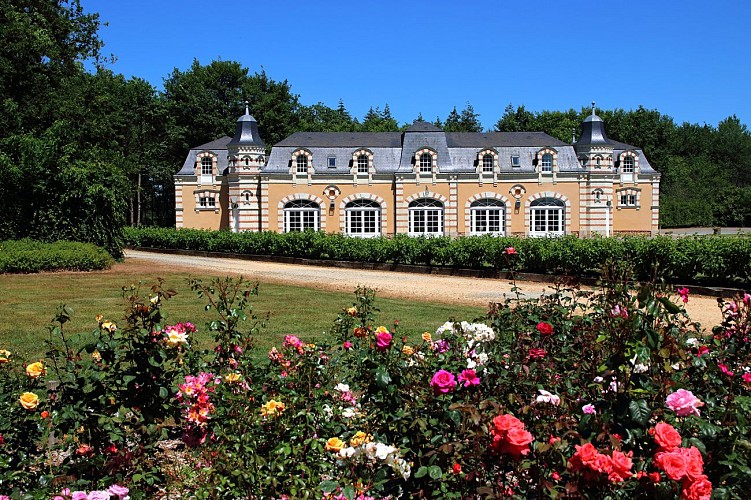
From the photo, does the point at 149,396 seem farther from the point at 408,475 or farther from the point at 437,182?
the point at 437,182

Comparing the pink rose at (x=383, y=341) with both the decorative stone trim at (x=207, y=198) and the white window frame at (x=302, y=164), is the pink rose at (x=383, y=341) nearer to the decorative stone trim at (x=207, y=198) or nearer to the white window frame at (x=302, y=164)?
the white window frame at (x=302, y=164)

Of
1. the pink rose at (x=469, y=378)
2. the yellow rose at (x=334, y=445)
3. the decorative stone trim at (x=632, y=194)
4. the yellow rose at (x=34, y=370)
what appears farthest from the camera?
the decorative stone trim at (x=632, y=194)

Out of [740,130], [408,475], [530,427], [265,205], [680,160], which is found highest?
[740,130]

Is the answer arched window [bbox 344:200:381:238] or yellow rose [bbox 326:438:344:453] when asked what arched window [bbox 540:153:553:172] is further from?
yellow rose [bbox 326:438:344:453]

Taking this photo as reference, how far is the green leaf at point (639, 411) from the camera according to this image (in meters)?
2.81

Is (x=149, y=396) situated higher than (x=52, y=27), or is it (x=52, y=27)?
(x=52, y=27)

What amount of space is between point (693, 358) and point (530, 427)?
1.20m

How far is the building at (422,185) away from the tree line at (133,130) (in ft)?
23.7

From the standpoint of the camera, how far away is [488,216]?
122ft

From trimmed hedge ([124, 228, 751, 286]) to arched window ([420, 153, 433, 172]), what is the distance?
39.3 ft

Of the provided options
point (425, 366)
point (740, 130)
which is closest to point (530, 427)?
point (425, 366)

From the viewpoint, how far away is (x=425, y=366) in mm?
3889

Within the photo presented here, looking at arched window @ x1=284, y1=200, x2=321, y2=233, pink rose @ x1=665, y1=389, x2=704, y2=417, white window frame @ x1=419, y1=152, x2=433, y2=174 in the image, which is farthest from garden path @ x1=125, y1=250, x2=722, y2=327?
white window frame @ x1=419, y1=152, x2=433, y2=174

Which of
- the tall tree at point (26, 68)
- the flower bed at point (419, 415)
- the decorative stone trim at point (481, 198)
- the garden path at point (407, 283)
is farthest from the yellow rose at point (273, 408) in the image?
the decorative stone trim at point (481, 198)
